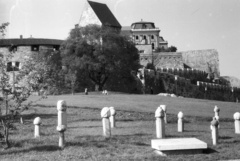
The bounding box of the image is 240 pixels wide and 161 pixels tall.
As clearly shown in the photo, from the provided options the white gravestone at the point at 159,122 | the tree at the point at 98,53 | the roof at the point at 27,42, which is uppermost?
the roof at the point at 27,42

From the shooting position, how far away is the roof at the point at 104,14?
59.3 m

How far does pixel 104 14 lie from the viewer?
199 ft

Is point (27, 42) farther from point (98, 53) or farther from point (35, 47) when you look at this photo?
point (98, 53)

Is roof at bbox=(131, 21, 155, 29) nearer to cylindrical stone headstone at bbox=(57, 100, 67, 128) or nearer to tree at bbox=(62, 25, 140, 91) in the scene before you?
tree at bbox=(62, 25, 140, 91)

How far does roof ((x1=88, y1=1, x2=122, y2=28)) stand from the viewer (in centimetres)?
5929

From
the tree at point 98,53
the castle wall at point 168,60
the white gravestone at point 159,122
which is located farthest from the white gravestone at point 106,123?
the castle wall at point 168,60

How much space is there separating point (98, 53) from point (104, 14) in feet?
63.2

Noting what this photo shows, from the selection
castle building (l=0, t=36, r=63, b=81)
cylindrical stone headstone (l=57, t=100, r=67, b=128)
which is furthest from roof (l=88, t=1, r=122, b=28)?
cylindrical stone headstone (l=57, t=100, r=67, b=128)

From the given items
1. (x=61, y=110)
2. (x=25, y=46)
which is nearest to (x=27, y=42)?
(x=25, y=46)

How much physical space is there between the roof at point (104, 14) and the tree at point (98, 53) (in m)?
13.8

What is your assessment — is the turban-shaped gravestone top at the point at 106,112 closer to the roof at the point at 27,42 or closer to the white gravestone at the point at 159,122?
the white gravestone at the point at 159,122

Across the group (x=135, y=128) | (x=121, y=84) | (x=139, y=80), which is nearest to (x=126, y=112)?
(x=135, y=128)

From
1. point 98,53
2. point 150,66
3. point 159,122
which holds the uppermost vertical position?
point 150,66

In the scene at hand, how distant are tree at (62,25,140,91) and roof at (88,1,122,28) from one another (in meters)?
13.8
